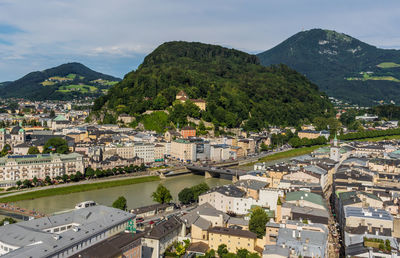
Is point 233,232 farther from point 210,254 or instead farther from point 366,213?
point 366,213

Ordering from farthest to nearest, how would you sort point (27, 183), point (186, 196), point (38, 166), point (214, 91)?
point (214, 91) → point (38, 166) → point (27, 183) → point (186, 196)

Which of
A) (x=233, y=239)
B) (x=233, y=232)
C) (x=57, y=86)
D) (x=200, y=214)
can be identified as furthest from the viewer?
(x=57, y=86)

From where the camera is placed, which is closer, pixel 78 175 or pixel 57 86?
pixel 78 175

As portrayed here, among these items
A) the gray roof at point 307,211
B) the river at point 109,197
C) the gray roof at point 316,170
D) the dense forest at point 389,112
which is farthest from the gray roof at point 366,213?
the dense forest at point 389,112

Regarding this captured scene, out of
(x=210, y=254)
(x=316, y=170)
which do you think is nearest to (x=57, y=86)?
(x=316, y=170)

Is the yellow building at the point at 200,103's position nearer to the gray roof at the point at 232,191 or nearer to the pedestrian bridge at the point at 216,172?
the pedestrian bridge at the point at 216,172

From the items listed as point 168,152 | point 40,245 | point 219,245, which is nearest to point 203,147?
point 168,152
